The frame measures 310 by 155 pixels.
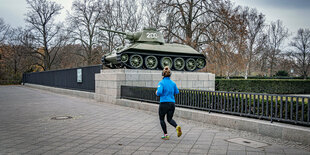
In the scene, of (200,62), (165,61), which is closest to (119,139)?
(165,61)

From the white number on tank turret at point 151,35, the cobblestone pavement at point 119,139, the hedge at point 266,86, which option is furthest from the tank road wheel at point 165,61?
the cobblestone pavement at point 119,139

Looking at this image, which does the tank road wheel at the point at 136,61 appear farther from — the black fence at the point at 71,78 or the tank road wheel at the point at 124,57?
the black fence at the point at 71,78

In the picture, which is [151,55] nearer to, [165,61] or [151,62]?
[151,62]

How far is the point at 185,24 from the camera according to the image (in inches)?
1006

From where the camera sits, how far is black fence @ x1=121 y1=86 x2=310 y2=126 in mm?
5734

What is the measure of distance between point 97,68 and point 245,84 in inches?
484

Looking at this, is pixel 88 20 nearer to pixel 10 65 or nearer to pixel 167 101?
pixel 10 65

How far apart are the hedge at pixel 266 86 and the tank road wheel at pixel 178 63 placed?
219 inches

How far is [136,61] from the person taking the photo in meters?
16.4

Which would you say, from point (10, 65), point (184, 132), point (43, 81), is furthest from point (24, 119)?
point (10, 65)

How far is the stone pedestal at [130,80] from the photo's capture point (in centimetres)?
1334

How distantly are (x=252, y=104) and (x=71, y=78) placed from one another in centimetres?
1652

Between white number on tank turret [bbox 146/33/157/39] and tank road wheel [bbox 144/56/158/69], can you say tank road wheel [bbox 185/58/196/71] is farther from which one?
white number on tank turret [bbox 146/33/157/39]

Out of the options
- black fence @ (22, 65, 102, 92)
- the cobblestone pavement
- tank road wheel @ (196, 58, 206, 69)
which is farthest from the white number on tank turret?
the cobblestone pavement
